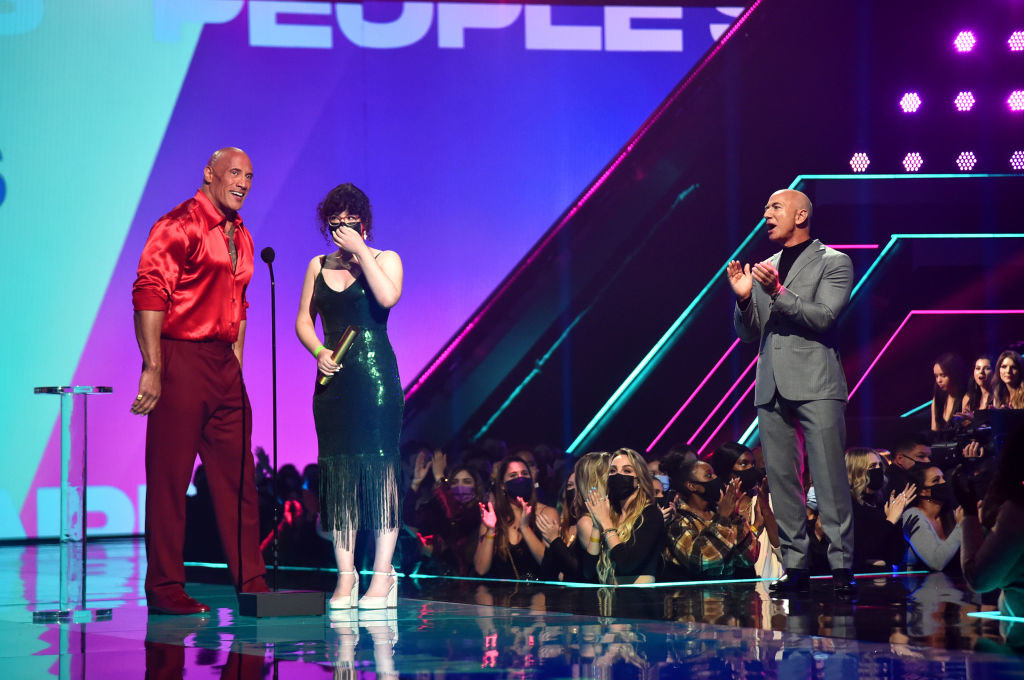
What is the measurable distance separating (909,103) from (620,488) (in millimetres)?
3946

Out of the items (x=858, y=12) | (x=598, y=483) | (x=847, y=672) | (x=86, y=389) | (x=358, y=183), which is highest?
(x=858, y=12)

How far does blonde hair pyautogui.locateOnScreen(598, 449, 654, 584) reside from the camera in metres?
4.58

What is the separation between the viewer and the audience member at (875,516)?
509 centimetres

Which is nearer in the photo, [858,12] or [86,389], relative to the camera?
[86,389]

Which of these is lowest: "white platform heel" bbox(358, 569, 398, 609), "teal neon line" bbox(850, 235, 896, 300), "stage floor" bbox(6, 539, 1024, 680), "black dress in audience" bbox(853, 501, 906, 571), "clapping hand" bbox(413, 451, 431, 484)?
Result: "stage floor" bbox(6, 539, 1024, 680)

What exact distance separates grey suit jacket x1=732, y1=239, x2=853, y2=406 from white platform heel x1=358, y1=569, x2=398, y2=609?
1.30m

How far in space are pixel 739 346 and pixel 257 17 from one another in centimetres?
348

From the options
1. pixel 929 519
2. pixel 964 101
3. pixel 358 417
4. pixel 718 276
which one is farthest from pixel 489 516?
pixel 964 101

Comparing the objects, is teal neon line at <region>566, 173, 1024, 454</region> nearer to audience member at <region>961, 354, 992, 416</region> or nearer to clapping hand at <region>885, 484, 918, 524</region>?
audience member at <region>961, 354, 992, 416</region>

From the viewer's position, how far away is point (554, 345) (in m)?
7.04

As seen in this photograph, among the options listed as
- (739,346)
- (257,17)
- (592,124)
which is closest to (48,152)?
(257,17)

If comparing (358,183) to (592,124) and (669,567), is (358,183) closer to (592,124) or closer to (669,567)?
(592,124)

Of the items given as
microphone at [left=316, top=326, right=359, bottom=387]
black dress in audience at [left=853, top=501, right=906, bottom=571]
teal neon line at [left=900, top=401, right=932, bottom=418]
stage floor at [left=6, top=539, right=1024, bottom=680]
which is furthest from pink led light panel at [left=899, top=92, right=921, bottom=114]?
microphone at [left=316, top=326, right=359, bottom=387]

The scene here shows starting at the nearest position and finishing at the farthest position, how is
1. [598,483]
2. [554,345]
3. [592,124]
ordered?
1. [598,483]
2. [554,345]
3. [592,124]
